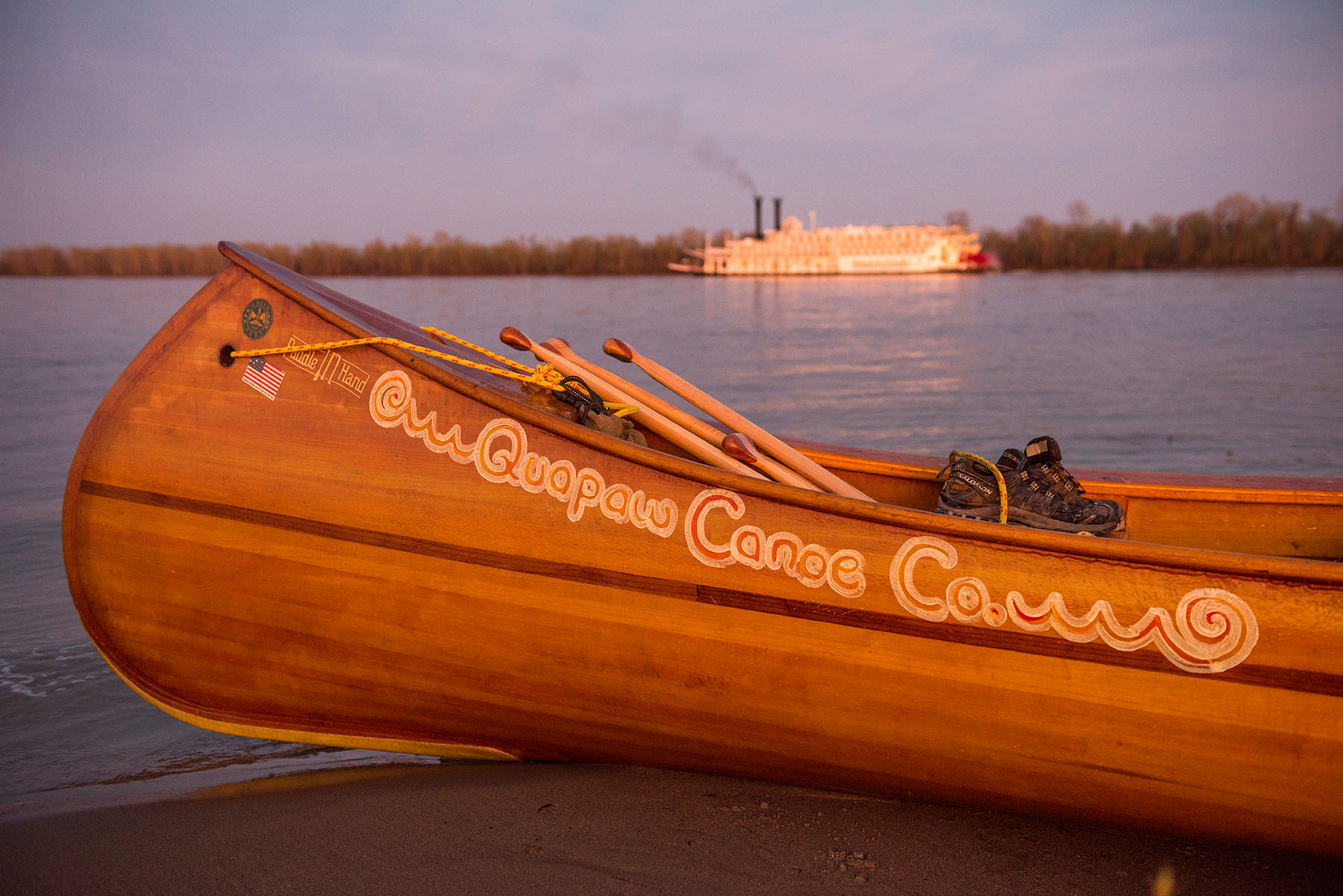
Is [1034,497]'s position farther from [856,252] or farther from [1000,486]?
[856,252]

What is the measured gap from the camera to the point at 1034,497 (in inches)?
104

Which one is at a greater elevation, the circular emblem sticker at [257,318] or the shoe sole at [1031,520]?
the circular emblem sticker at [257,318]

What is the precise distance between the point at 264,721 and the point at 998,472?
235 cm

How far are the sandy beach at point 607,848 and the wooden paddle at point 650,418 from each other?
0.93 meters

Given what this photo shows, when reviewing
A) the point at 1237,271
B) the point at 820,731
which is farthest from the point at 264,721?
the point at 1237,271

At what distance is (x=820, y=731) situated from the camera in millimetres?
2197

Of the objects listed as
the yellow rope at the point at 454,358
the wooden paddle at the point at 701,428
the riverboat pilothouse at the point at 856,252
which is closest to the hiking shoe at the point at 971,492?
the wooden paddle at the point at 701,428

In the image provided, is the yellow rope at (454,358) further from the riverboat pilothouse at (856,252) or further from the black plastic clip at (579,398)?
the riverboat pilothouse at (856,252)

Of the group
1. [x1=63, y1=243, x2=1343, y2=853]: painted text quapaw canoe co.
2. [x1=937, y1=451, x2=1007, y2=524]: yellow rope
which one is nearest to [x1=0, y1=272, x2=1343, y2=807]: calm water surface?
[x1=63, y1=243, x2=1343, y2=853]: painted text quapaw canoe co.

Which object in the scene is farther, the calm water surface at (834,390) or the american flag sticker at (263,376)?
the calm water surface at (834,390)

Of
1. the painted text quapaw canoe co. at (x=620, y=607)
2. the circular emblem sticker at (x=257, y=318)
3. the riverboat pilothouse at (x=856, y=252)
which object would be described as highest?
the riverboat pilothouse at (x=856, y=252)

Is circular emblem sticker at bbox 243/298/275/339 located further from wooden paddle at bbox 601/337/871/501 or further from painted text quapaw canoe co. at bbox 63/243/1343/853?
wooden paddle at bbox 601/337/871/501

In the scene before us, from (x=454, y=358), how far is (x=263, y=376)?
0.54 m

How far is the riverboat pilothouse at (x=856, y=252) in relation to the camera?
68062mm
